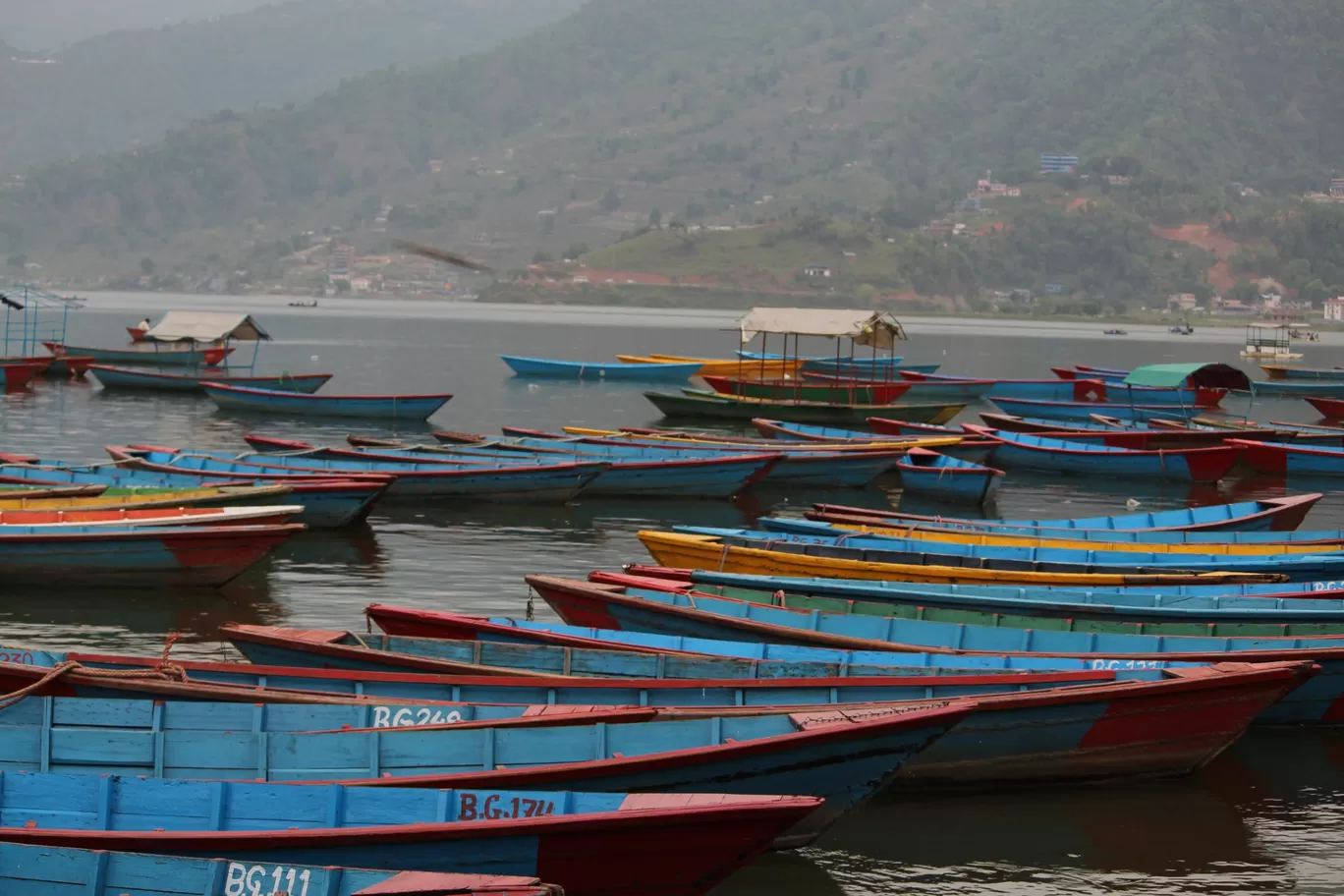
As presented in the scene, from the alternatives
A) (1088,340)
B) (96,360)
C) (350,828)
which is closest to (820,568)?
(350,828)

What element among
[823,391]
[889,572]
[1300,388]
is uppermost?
[1300,388]

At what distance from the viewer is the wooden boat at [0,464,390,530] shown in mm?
23953

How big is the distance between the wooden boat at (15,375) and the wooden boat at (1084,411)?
108 ft

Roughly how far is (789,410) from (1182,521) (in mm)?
20083

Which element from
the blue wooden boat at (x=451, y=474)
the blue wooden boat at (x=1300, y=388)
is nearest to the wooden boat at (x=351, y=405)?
the blue wooden boat at (x=451, y=474)

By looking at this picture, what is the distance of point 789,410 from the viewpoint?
140 ft

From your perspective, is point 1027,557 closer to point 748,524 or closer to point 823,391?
point 748,524

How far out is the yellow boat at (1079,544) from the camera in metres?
20.2

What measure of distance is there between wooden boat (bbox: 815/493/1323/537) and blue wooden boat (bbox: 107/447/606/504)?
6379mm

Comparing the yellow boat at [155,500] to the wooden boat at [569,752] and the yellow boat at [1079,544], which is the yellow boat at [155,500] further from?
the wooden boat at [569,752]

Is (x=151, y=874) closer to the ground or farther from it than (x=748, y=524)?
farther from it

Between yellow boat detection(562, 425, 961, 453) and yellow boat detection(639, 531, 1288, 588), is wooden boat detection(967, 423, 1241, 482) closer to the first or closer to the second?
yellow boat detection(562, 425, 961, 453)

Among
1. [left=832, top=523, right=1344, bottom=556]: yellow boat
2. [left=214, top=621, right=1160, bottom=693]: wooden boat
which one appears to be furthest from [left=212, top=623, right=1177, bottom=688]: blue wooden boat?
[left=832, top=523, right=1344, bottom=556]: yellow boat

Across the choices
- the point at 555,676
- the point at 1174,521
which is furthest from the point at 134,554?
the point at 1174,521
